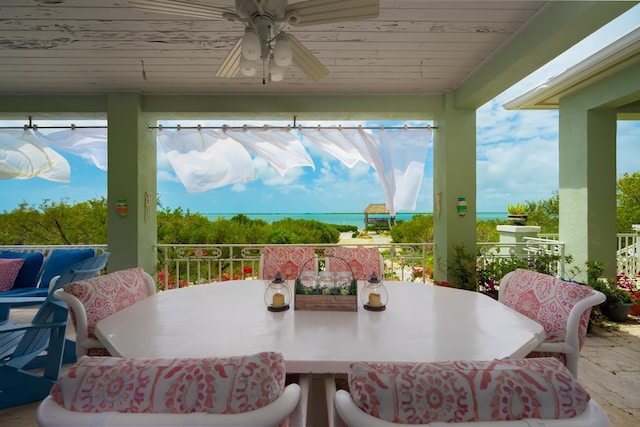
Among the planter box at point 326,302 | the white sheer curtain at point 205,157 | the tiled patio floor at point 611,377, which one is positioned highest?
the white sheer curtain at point 205,157

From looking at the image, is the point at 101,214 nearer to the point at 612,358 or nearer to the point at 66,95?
the point at 66,95

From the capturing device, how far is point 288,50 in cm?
142

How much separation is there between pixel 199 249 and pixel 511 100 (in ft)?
14.2

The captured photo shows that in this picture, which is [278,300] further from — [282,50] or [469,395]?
[282,50]

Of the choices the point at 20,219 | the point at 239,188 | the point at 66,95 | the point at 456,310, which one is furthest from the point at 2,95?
the point at 239,188

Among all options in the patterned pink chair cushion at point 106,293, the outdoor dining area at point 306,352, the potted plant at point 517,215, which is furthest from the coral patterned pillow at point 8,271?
the potted plant at point 517,215

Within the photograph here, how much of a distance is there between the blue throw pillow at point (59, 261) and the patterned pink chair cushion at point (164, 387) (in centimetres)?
330

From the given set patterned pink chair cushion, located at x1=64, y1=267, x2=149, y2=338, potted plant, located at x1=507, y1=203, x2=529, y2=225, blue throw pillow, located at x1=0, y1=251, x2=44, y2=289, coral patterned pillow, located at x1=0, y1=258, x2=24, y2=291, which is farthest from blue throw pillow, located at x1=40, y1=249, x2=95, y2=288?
potted plant, located at x1=507, y1=203, x2=529, y2=225

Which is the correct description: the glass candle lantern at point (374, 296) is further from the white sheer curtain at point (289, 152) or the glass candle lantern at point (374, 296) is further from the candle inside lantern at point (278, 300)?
the white sheer curtain at point (289, 152)

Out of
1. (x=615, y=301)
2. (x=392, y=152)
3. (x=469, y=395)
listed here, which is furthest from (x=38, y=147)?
(x=615, y=301)

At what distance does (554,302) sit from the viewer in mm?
1295

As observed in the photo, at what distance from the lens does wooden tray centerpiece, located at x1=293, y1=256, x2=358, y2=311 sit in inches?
57.3

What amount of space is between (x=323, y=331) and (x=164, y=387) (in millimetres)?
694

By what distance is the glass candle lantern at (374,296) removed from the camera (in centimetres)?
146
